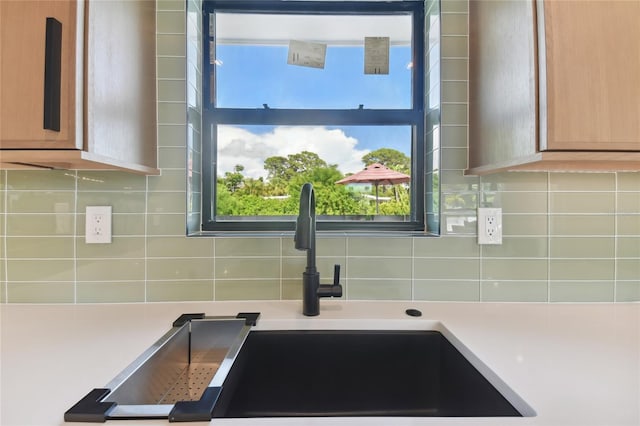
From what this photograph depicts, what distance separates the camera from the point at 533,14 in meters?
0.77

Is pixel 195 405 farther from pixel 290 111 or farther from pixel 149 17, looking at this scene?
pixel 149 17

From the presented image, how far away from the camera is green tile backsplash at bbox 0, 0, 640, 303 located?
3.57 ft

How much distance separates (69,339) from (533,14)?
4.67ft

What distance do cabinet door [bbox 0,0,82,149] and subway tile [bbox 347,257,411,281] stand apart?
2.86 ft

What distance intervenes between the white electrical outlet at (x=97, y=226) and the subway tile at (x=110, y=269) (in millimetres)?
74

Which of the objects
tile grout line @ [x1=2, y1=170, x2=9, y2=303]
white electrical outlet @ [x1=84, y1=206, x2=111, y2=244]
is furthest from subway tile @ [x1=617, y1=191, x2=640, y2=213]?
tile grout line @ [x1=2, y1=170, x2=9, y2=303]

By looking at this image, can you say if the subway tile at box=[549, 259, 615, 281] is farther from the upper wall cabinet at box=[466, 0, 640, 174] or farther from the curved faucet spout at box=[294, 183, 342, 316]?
the curved faucet spout at box=[294, 183, 342, 316]

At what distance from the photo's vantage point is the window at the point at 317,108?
1295 mm

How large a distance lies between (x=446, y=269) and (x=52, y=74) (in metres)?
1.24

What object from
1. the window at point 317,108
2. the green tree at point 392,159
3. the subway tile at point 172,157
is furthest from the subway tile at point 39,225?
the green tree at point 392,159

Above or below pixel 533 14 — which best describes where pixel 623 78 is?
below

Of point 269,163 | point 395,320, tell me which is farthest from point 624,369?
point 269,163

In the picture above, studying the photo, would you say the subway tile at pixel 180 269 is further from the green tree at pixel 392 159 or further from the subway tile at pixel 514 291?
the subway tile at pixel 514 291

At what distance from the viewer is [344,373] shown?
3.09ft
